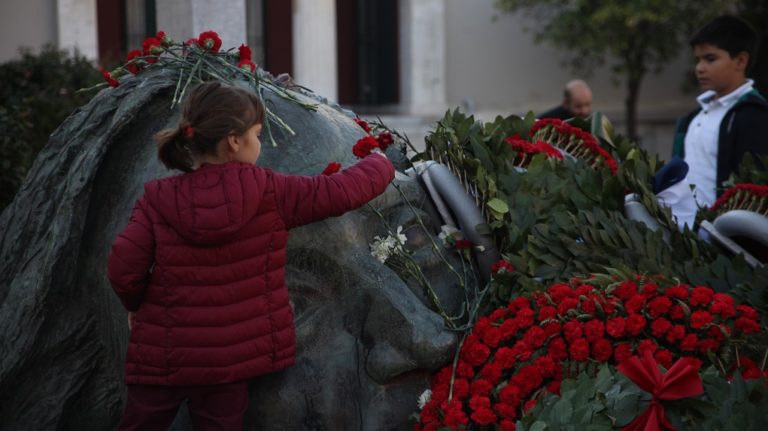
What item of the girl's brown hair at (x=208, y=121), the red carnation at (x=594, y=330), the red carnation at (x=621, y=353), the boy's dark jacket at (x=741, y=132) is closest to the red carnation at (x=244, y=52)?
the girl's brown hair at (x=208, y=121)

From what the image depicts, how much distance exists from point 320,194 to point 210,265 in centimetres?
34

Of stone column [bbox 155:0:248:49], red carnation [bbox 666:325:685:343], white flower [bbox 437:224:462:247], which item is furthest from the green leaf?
stone column [bbox 155:0:248:49]

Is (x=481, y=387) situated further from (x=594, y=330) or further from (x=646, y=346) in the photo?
(x=646, y=346)

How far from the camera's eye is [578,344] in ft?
9.87

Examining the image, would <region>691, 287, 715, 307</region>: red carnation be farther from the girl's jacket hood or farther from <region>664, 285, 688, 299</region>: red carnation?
the girl's jacket hood

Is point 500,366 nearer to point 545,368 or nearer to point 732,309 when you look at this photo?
point 545,368

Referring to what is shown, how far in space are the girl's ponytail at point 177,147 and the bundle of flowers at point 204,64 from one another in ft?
1.26

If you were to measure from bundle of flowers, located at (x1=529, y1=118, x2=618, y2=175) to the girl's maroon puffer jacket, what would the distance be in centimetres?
141

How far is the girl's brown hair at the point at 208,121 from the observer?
9.05ft

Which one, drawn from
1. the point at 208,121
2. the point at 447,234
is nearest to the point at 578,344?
the point at 447,234

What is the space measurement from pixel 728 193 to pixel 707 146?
1.26 m

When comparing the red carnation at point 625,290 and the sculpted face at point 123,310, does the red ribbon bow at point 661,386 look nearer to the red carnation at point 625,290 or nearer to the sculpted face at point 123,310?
the red carnation at point 625,290

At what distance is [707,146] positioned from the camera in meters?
5.01

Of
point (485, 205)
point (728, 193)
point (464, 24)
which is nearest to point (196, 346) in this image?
point (485, 205)
